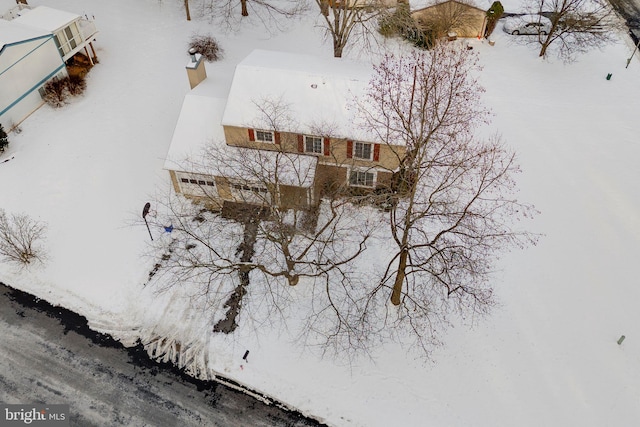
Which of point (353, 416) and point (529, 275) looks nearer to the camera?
point (353, 416)

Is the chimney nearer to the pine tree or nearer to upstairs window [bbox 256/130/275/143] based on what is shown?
upstairs window [bbox 256/130/275/143]

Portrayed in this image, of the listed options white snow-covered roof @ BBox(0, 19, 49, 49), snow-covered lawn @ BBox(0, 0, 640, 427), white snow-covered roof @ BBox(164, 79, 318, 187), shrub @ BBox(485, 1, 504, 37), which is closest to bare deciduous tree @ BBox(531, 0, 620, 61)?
snow-covered lawn @ BBox(0, 0, 640, 427)

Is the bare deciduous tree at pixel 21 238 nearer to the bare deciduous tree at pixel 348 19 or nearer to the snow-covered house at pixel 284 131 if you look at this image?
the snow-covered house at pixel 284 131

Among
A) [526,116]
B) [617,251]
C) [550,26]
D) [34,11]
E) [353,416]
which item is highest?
[34,11]

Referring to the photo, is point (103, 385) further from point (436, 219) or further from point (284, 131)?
point (436, 219)


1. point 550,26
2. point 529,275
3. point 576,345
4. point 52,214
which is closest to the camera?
point 576,345

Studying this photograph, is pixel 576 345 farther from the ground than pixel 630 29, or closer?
closer

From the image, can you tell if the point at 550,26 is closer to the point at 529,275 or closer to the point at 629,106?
the point at 629,106

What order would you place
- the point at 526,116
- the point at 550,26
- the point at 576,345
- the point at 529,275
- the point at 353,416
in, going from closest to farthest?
the point at 353,416 < the point at 576,345 < the point at 529,275 < the point at 526,116 < the point at 550,26

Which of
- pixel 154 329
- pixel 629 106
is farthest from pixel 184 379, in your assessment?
pixel 629 106
